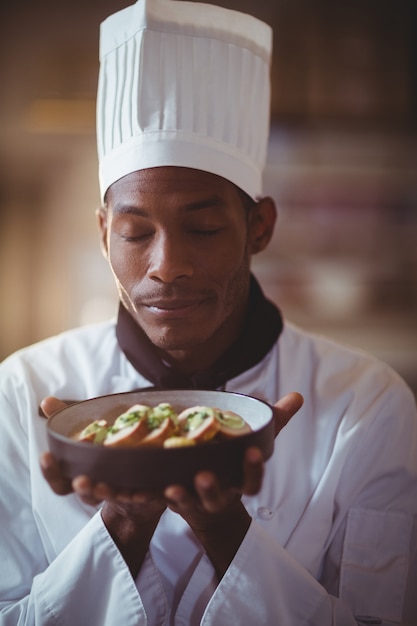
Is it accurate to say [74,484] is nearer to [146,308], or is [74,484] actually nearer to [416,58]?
[146,308]

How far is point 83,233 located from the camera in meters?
2.70

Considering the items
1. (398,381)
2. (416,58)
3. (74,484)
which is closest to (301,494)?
(398,381)

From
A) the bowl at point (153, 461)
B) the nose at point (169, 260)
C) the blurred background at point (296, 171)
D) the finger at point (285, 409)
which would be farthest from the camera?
the blurred background at point (296, 171)

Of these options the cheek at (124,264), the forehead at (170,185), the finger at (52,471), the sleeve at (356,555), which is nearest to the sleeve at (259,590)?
the sleeve at (356,555)

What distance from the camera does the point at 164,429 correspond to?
2.61 ft

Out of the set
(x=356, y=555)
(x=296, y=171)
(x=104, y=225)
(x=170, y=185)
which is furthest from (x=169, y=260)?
(x=296, y=171)

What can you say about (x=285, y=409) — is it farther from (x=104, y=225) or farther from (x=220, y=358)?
(x=104, y=225)

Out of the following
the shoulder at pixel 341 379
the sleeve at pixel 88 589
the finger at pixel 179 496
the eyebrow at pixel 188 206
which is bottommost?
the sleeve at pixel 88 589

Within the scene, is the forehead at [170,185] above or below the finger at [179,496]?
above

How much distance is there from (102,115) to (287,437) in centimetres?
79

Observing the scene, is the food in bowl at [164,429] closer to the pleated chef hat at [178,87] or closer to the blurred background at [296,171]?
the pleated chef hat at [178,87]

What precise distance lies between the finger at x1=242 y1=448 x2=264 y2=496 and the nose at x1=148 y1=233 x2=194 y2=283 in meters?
0.41

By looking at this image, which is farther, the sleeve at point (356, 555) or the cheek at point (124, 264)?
the cheek at point (124, 264)

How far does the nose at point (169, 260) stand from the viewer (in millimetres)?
1046
